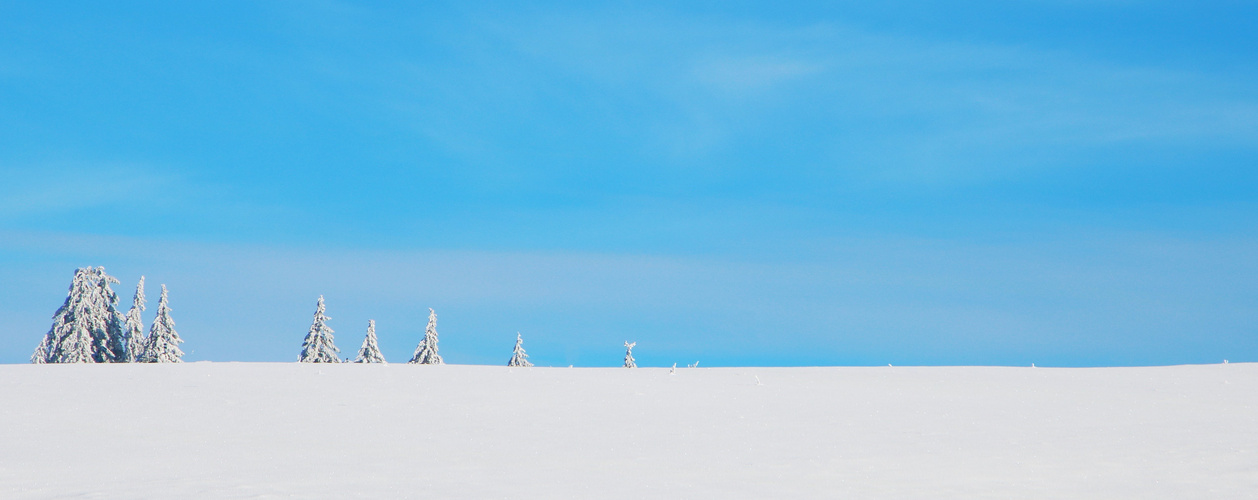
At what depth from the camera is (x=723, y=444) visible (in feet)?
52.9

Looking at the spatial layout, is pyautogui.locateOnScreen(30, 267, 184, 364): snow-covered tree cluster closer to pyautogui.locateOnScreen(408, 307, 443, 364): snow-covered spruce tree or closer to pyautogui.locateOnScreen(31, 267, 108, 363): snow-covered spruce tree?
pyautogui.locateOnScreen(31, 267, 108, 363): snow-covered spruce tree

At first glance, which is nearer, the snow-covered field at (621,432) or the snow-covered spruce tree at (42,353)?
the snow-covered field at (621,432)

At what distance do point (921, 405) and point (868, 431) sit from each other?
13.4 feet

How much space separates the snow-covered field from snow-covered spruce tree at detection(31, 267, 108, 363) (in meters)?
17.1

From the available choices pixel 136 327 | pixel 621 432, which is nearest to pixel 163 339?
pixel 136 327

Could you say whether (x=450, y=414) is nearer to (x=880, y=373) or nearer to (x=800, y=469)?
(x=800, y=469)

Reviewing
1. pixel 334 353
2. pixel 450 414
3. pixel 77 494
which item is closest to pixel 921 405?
pixel 450 414

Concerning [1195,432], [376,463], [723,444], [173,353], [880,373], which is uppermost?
[173,353]

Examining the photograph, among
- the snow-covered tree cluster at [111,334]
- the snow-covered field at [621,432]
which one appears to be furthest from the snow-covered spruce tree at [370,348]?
the snow-covered field at [621,432]

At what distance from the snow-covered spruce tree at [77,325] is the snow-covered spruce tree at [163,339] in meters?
5.42

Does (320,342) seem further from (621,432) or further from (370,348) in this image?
(621,432)

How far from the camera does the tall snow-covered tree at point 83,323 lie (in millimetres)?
41531

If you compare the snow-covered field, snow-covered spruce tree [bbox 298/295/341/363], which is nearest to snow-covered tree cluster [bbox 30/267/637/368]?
snow-covered spruce tree [bbox 298/295/341/363]

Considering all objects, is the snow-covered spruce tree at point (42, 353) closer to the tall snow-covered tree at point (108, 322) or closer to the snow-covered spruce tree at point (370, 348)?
the tall snow-covered tree at point (108, 322)
